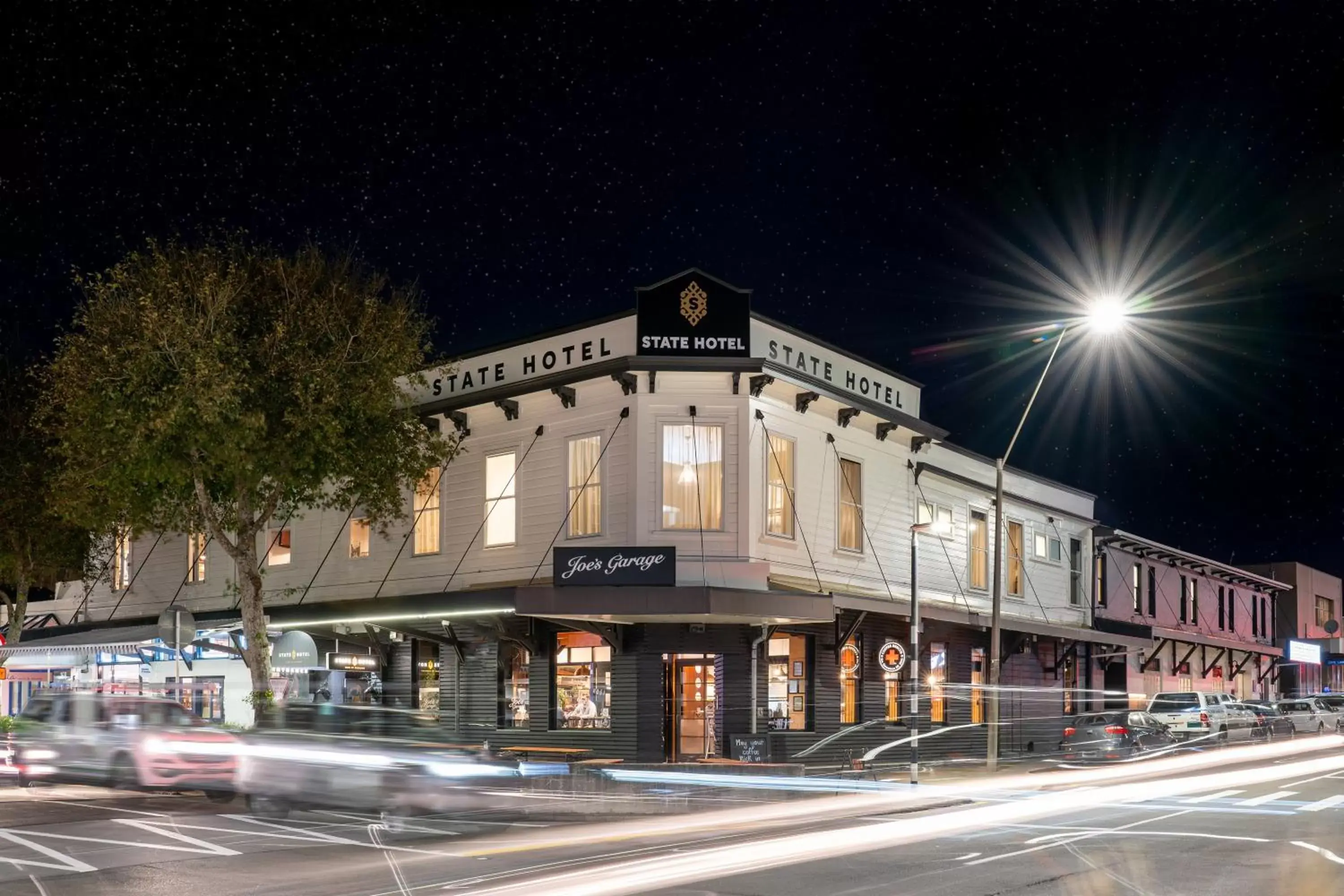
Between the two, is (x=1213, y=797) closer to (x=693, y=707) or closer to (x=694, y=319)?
(x=693, y=707)

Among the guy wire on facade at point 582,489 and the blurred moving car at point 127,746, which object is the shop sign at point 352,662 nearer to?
the guy wire on facade at point 582,489

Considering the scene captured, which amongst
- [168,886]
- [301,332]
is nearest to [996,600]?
[301,332]

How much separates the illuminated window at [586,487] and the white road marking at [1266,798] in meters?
13.3

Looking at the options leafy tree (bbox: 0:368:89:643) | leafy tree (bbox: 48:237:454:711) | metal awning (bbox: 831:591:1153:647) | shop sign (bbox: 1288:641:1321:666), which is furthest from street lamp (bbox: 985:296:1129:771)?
shop sign (bbox: 1288:641:1321:666)

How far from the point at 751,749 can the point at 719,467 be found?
5706 millimetres

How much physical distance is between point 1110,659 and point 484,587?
23.1 metres

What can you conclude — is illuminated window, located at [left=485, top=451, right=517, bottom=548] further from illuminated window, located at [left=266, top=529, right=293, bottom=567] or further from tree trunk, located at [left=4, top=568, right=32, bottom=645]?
tree trunk, located at [left=4, top=568, right=32, bottom=645]

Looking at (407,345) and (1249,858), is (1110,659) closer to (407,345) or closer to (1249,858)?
(407,345)

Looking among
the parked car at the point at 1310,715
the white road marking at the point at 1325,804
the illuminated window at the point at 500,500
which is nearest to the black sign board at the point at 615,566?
the illuminated window at the point at 500,500

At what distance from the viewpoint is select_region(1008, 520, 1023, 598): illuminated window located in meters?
38.6

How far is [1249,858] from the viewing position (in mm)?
13758

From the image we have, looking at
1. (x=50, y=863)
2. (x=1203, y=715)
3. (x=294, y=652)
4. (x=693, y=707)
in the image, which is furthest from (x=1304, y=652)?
(x=50, y=863)

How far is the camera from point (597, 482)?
28453 mm

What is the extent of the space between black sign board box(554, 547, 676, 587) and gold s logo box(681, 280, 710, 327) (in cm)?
508
